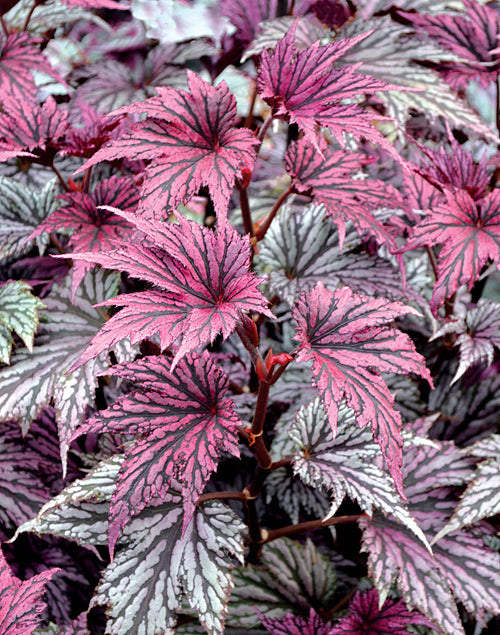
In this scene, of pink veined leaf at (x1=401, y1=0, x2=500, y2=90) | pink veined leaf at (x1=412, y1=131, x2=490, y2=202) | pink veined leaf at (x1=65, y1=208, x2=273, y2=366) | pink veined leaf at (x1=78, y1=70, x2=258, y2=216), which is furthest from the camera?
pink veined leaf at (x1=401, y1=0, x2=500, y2=90)

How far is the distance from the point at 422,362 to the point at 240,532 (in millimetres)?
420

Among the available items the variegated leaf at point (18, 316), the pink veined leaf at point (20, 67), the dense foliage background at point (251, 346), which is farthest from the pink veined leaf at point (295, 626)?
the pink veined leaf at point (20, 67)

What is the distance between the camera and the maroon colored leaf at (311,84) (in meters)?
0.86

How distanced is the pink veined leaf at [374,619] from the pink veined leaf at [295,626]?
4 centimetres

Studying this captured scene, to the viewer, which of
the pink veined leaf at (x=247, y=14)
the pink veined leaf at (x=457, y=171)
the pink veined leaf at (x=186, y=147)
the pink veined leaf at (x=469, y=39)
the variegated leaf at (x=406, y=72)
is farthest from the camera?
the pink veined leaf at (x=247, y=14)

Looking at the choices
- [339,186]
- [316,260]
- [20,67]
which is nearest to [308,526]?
[316,260]

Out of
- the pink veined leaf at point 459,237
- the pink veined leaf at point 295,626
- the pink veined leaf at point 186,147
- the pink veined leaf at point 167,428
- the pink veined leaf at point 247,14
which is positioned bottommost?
the pink veined leaf at point 295,626

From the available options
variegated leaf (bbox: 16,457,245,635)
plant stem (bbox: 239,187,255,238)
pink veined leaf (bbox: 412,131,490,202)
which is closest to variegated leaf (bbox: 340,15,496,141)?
pink veined leaf (bbox: 412,131,490,202)

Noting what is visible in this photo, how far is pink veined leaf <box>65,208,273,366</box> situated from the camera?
0.68 metres

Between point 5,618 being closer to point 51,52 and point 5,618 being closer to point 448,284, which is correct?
point 448,284

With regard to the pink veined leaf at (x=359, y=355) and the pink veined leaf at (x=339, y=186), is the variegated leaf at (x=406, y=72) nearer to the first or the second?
the pink veined leaf at (x=339, y=186)

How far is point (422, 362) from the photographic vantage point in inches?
31.0

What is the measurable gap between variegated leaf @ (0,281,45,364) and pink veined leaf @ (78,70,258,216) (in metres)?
0.33

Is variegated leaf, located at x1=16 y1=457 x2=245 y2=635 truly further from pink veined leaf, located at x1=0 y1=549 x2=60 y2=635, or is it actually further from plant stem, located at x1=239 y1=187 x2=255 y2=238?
plant stem, located at x1=239 y1=187 x2=255 y2=238
